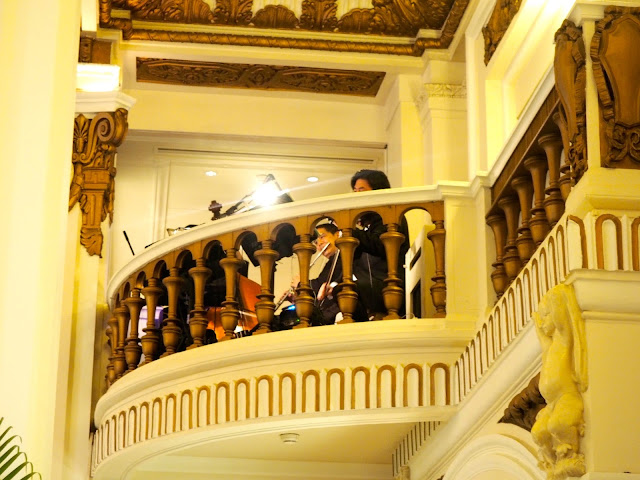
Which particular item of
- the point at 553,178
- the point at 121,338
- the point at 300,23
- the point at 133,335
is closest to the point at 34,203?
the point at 553,178

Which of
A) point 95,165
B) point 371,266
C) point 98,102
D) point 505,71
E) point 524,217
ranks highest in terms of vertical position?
point 505,71

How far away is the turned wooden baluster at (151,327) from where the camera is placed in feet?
26.9

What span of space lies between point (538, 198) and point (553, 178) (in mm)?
276

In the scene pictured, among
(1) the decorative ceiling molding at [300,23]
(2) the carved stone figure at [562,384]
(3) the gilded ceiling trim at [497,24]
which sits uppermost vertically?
(1) the decorative ceiling molding at [300,23]

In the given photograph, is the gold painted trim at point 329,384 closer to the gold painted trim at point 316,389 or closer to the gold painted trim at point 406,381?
the gold painted trim at point 316,389

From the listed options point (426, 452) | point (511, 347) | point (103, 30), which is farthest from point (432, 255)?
point (103, 30)

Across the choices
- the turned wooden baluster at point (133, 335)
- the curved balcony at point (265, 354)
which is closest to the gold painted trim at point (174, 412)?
the curved balcony at point (265, 354)

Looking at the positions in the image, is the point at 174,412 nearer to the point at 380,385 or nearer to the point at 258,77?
the point at 380,385

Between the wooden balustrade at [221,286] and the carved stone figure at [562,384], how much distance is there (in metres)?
2.26

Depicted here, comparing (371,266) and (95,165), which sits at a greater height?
(95,165)

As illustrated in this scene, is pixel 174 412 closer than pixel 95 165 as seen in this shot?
Yes

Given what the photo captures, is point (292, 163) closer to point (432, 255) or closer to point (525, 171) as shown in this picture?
point (432, 255)

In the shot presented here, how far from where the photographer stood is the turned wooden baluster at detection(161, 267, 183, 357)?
8062mm

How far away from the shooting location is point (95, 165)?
30.3 ft
